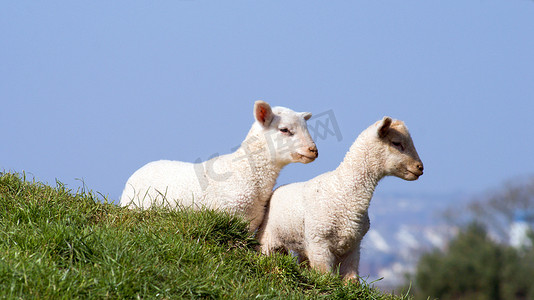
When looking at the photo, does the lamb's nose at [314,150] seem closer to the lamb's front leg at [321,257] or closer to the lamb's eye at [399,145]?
A: the lamb's eye at [399,145]

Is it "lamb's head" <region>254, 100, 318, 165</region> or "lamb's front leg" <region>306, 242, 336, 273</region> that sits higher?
"lamb's head" <region>254, 100, 318, 165</region>

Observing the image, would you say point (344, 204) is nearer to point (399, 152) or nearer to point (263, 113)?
point (399, 152)

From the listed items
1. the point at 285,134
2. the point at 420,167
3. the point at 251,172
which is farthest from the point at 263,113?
the point at 420,167

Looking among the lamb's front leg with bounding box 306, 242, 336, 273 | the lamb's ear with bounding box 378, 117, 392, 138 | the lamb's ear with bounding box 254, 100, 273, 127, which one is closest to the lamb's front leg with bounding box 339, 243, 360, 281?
the lamb's front leg with bounding box 306, 242, 336, 273

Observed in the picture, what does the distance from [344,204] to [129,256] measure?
2.50 metres

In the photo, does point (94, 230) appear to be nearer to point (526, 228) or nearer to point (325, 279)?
point (325, 279)

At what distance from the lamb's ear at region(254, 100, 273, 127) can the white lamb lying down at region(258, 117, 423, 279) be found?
91 cm

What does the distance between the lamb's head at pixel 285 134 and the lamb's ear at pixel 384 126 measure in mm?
749

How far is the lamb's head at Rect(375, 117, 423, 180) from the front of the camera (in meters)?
6.55

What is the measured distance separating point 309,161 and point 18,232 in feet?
10.3

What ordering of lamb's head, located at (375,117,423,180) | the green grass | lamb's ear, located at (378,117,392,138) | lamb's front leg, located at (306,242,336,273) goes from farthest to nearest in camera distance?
lamb's head, located at (375,117,423,180)
lamb's ear, located at (378,117,392,138)
lamb's front leg, located at (306,242,336,273)
the green grass

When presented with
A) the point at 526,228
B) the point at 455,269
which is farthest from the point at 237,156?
the point at 526,228

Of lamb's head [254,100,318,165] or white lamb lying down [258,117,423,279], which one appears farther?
lamb's head [254,100,318,165]

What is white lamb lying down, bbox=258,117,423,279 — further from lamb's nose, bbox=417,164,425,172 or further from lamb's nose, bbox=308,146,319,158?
lamb's nose, bbox=308,146,319,158
